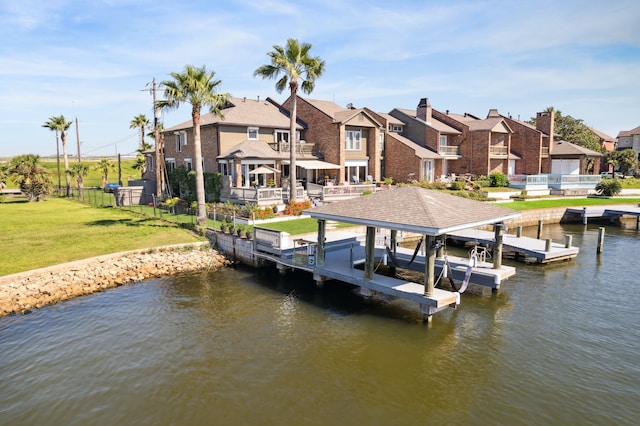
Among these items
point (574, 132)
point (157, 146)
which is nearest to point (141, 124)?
point (157, 146)

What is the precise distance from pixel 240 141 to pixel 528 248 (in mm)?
26165

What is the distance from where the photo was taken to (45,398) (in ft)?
38.1

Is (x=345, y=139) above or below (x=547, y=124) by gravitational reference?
below

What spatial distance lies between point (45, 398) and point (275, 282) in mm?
11563

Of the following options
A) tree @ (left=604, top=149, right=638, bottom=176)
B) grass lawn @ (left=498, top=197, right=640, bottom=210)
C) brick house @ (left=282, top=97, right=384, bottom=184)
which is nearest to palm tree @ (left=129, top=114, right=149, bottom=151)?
brick house @ (left=282, top=97, right=384, bottom=184)

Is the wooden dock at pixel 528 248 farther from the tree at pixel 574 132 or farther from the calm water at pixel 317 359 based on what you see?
the tree at pixel 574 132

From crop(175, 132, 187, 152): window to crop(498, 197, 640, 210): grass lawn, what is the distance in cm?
3313

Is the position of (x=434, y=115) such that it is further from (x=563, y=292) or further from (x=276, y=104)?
(x=563, y=292)

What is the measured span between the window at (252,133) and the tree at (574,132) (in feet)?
202

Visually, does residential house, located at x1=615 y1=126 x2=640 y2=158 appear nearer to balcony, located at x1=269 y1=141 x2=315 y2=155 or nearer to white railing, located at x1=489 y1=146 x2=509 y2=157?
white railing, located at x1=489 y1=146 x2=509 y2=157

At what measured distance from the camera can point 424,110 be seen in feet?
185

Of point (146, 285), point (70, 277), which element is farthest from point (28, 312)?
point (146, 285)

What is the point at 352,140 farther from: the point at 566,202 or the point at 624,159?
the point at 624,159

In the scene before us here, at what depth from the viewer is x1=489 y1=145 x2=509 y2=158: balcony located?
56.2 meters
